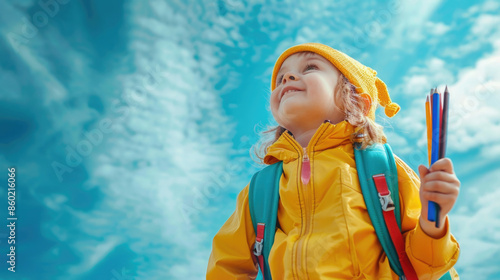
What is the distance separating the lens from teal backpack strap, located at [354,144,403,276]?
9.77 feet

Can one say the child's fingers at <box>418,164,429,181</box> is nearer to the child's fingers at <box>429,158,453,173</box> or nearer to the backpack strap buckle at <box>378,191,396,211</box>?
the child's fingers at <box>429,158,453,173</box>

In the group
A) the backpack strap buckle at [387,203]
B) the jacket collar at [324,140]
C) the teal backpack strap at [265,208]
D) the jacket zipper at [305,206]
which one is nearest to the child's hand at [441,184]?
the backpack strap buckle at [387,203]

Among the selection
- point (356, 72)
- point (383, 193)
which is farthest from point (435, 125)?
point (356, 72)

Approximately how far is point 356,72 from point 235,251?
1.93 metres

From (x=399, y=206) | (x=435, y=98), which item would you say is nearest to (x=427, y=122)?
(x=435, y=98)

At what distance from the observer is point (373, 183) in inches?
123

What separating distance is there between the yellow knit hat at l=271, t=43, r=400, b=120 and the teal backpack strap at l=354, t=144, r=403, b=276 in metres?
0.67

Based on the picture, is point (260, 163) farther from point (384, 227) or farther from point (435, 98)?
point (435, 98)

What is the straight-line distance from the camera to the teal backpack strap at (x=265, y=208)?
3.33 metres

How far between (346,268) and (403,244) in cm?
45

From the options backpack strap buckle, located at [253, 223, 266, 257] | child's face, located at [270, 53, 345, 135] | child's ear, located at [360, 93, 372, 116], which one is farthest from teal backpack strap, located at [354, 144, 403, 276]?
backpack strap buckle, located at [253, 223, 266, 257]

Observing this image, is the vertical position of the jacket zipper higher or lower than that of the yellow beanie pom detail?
lower

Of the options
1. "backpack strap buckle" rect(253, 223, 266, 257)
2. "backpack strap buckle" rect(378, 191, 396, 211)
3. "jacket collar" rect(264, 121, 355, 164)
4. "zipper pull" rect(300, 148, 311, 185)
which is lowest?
"backpack strap buckle" rect(378, 191, 396, 211)

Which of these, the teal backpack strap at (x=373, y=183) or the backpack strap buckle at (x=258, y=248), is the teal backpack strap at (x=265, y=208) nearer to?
the backpack strap buckle at (x=258, y=248)
